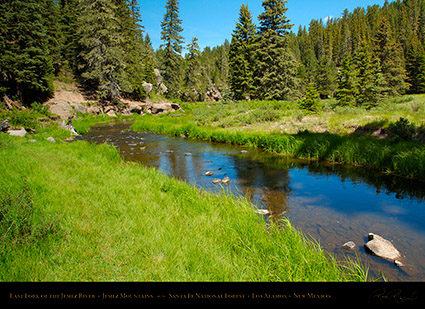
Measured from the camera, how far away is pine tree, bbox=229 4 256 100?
4619cm

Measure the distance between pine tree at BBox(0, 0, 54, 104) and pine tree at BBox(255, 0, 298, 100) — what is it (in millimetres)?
29259

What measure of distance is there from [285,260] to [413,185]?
774 cm

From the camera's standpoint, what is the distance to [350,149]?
11.5 meters

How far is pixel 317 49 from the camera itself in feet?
397

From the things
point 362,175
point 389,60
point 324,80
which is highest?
point 324,80

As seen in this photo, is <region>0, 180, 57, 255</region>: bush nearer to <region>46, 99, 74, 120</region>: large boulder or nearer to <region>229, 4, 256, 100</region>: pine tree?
<region>46, 99, 74, 120</region>: large boulder

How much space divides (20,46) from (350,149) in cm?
3449

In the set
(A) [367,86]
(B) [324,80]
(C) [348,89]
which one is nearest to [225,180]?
(A) [367,86]

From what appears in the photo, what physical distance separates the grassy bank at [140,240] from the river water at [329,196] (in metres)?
1.13
